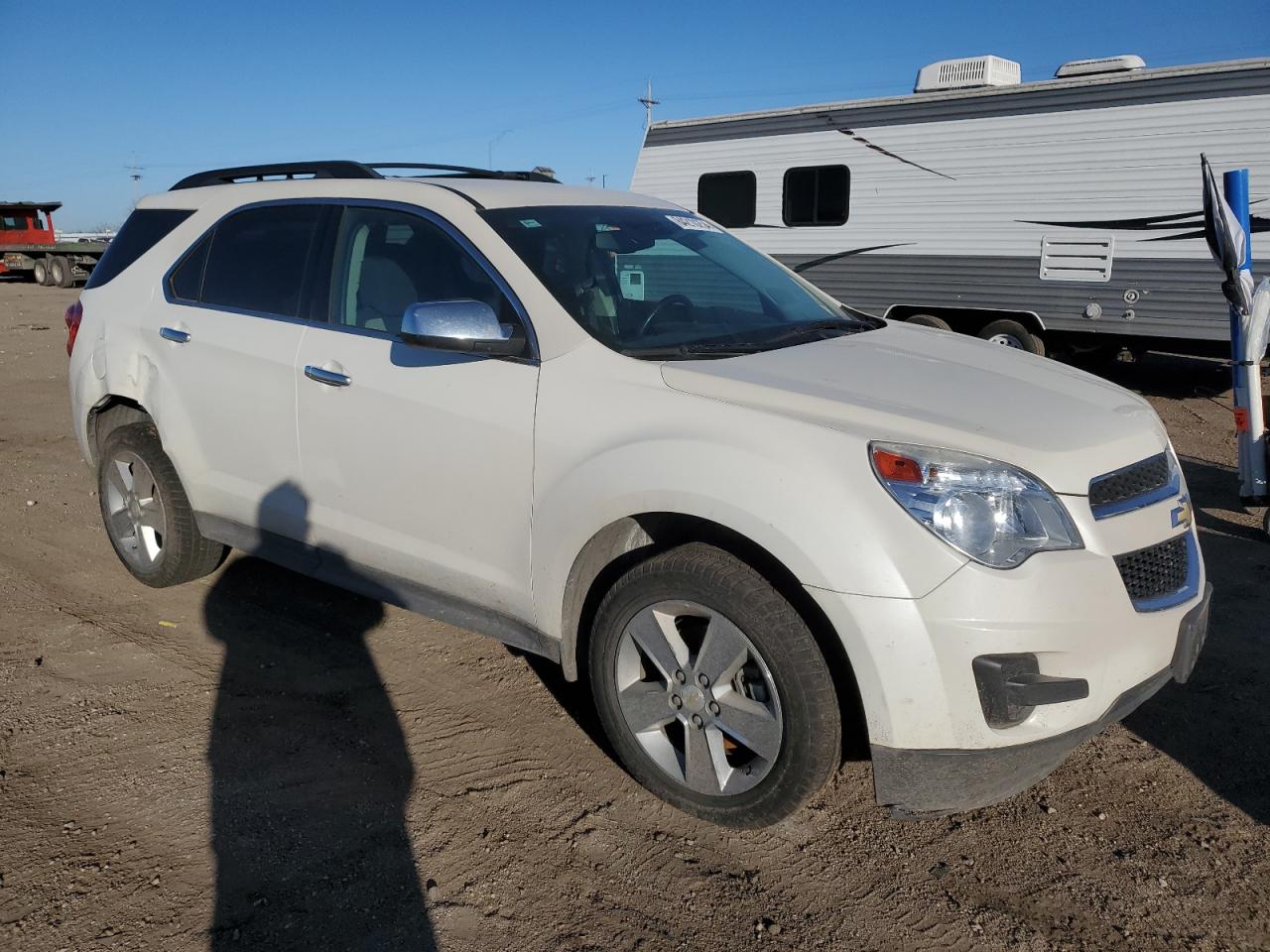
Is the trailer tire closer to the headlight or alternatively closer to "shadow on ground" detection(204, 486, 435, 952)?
"shadow on ground" detection(204, 486, 435, 952)

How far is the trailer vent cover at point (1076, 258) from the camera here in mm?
9367

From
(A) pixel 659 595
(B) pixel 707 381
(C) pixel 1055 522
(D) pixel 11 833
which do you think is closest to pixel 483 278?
(B) pixel 707 381

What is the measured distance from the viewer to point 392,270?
374cm

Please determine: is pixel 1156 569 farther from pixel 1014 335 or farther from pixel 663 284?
pixel 1014 335

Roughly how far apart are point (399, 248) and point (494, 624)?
142 cm

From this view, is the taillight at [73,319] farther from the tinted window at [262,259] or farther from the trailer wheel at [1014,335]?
the trailer wheel at [1014,335]

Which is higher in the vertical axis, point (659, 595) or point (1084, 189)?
point (1084, 189)

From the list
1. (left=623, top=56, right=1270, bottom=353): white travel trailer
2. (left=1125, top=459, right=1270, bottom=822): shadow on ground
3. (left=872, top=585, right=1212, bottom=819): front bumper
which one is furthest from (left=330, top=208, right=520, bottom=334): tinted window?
(left=623, top=56, right=1270, bottom=353): white travel trailer

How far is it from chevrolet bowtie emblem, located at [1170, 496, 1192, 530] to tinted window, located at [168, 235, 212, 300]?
3.79 metres

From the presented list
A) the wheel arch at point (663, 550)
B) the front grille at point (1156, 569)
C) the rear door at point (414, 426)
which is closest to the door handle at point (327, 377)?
the rear door at point (414, 426)

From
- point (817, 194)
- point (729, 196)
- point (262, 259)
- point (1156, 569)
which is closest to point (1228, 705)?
point (1156, 569)

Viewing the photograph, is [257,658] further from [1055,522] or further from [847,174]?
[847,174]

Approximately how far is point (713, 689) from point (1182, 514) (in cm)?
146

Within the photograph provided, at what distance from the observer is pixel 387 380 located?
3465 mm
